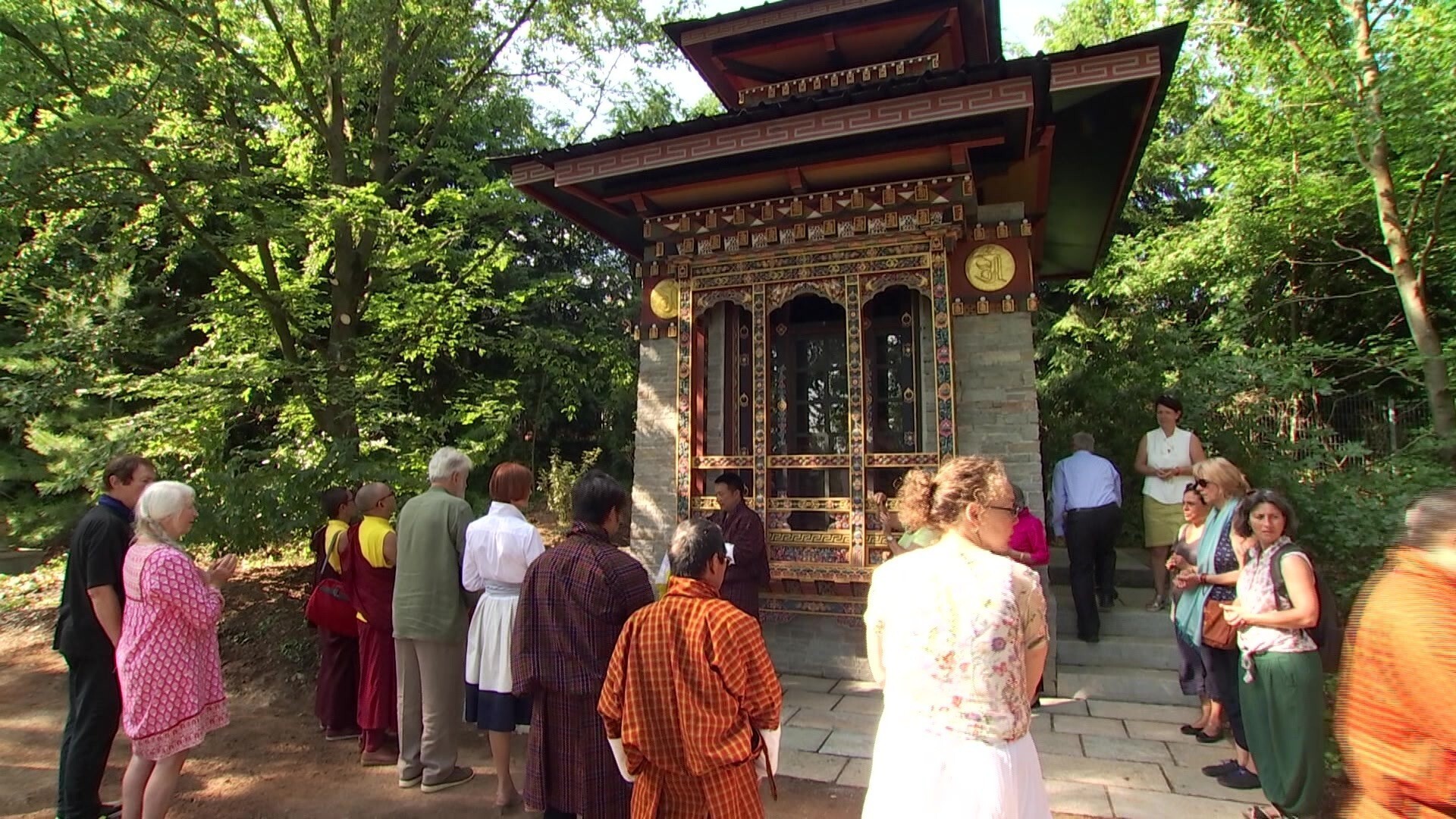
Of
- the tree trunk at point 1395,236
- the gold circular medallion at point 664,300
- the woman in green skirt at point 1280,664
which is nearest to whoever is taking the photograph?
the woman in green skirt at point 1280,664

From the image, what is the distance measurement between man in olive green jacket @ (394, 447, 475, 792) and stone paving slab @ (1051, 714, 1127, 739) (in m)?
3.97

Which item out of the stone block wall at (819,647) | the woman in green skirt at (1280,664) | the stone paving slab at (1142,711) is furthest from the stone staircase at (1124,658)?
the woman in green skirt at (1280,664)

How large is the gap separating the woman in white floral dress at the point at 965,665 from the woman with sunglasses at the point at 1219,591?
257cm

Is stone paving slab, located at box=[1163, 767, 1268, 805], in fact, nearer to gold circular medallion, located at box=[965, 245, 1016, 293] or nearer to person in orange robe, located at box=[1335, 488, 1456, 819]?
person in orange robe, located at box=[1335, 488, 1456, 819]

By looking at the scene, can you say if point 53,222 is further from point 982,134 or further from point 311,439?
point 982,134

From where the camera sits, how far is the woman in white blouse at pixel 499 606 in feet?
13.5

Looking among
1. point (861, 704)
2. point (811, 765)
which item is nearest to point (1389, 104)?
point (861, 704)

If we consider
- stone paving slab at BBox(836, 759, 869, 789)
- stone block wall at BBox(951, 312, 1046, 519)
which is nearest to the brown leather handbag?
stone block wall at BBox(951, 312, 1046, 519)

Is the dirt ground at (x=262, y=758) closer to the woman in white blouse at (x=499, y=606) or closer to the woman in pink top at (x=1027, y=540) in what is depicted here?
the woman in white blouse at (x=499, y=606)

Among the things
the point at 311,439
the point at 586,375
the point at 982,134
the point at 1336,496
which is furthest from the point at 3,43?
the point at 1336,496

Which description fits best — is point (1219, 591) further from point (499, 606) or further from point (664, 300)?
point (664, 300)

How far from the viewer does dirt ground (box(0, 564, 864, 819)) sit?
4344mm

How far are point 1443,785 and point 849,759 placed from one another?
3.29 meters

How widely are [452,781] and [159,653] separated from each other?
5.85ft
